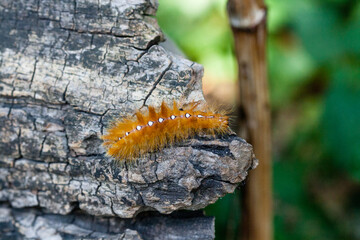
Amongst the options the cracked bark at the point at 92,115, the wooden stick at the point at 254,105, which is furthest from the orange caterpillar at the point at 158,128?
the wooden stick at the point at 254,105

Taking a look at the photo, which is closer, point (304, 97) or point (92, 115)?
point (92, 115)

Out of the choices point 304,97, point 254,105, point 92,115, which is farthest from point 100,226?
point 304,97

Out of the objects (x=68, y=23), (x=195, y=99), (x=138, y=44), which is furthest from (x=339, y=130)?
(x=68, y=23)

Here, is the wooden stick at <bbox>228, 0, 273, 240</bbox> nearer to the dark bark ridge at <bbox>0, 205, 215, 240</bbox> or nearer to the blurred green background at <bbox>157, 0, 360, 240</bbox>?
the blurred green background at <bbox>157, 0, 360, 240</bbox>

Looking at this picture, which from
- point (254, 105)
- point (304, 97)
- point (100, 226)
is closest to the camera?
point (100, 226)

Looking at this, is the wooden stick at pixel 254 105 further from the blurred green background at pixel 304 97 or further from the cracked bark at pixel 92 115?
the cracked bark at pixel 92 115

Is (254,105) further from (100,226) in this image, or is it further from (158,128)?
(100,226)
